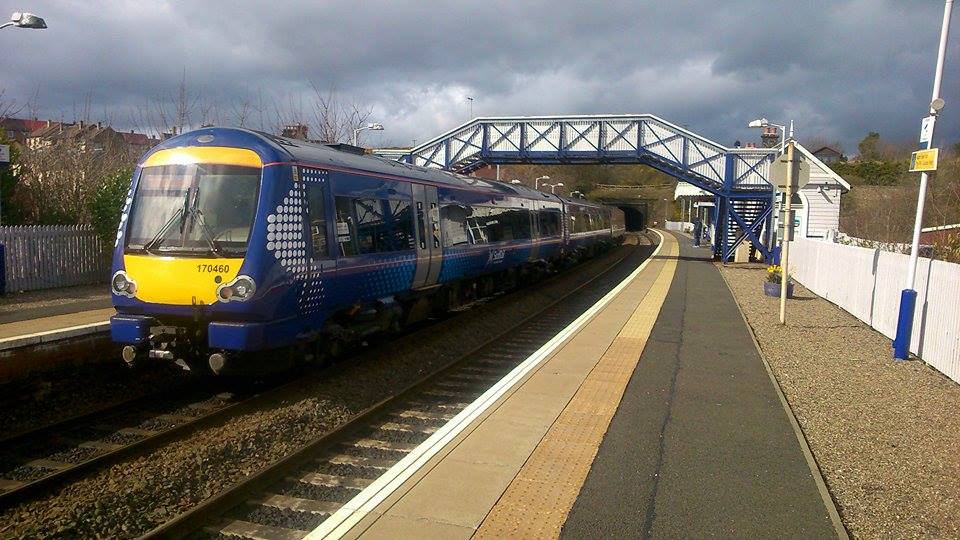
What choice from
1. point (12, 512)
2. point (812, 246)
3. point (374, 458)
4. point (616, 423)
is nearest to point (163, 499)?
point (12, 512)

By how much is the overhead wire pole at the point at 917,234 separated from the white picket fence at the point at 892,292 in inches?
8.7

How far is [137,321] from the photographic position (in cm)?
720

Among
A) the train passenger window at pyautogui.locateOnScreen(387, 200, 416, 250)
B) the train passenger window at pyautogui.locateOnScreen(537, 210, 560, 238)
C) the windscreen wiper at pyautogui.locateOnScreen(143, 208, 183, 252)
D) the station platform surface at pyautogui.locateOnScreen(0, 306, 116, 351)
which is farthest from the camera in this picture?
the train passenger window at pyautogui.locateOnScreen(537, 210, 560, 238)

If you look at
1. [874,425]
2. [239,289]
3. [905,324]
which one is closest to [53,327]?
[239,289]

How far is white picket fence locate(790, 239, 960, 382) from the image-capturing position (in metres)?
8.89

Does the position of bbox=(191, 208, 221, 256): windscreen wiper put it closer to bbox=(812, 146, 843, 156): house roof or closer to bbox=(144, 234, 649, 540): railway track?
bbox=(144, 234, 649, 540): railway track

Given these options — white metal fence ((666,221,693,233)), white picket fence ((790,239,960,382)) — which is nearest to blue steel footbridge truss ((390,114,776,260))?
white picket fence ((790,239,960,382))

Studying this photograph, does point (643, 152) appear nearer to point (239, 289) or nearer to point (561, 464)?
point (239, 289)

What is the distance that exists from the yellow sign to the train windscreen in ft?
29.3

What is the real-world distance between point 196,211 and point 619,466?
5065mm

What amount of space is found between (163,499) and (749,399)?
6.00 m

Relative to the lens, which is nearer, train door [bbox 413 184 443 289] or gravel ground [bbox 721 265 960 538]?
gravel ground [bbox 721 265 960 538]

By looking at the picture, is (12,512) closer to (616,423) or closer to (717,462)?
(616,423)

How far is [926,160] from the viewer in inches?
371
